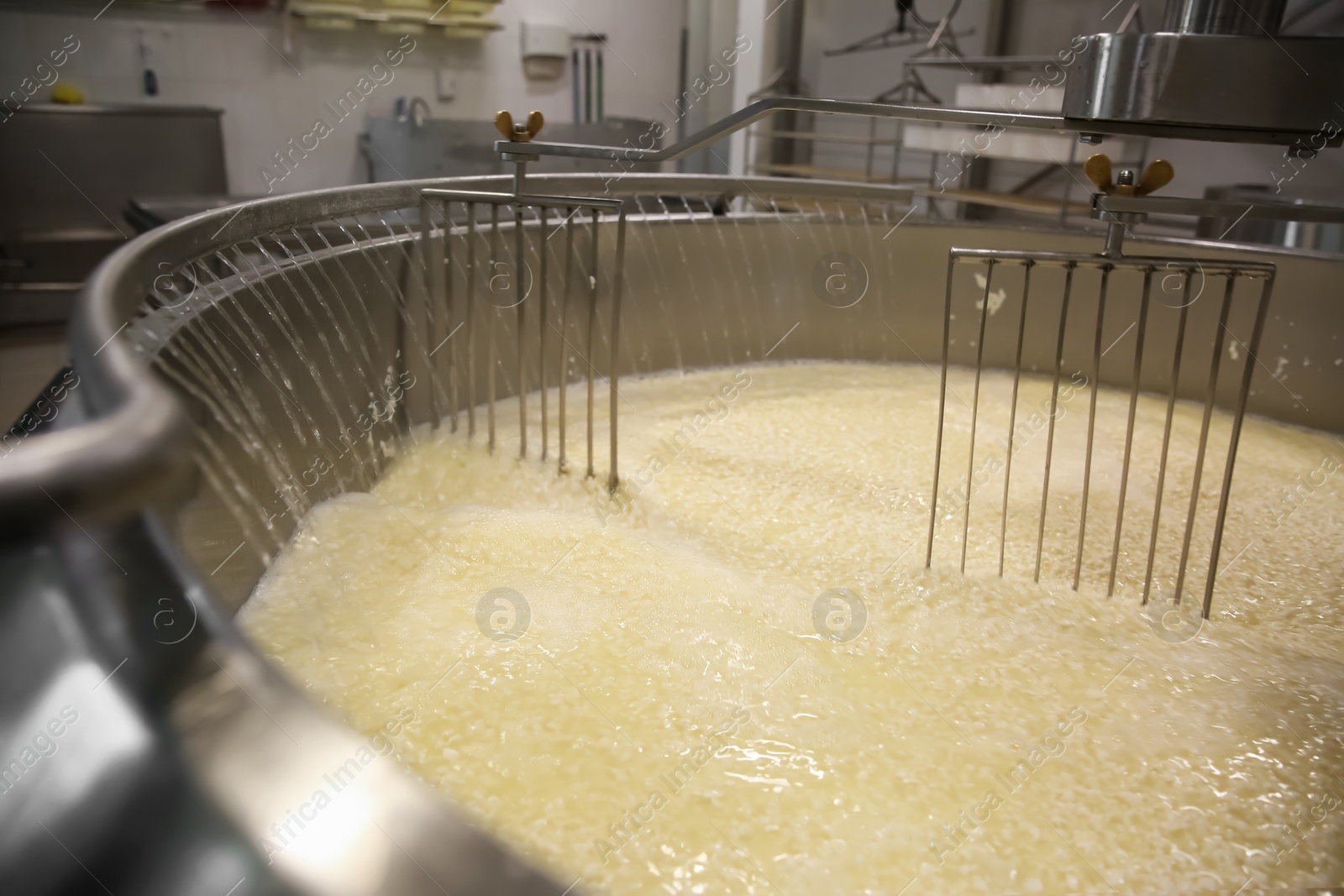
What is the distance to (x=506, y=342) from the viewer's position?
1.70 m

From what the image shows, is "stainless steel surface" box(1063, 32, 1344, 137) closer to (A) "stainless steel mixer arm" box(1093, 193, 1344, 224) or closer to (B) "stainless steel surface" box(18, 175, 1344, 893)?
(A) "stainless steel mixer arm" box(1093, 193, 1344, 224)

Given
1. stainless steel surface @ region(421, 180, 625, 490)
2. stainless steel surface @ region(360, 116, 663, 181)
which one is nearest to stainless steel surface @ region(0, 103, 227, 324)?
stainless steel surface @ region(360, 116, 663, 181)

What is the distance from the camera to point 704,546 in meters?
1.28

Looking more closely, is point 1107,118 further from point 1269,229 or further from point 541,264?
point 1269,229

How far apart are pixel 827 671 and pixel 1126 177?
0.64 m

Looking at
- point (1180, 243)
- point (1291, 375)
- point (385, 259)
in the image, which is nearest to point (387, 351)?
point (385, 259)

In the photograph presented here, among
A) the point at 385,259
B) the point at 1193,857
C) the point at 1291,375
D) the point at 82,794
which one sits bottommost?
the point at 1193,857

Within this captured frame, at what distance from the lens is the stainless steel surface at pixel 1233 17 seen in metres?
0.91

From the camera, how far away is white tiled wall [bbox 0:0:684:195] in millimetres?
3434

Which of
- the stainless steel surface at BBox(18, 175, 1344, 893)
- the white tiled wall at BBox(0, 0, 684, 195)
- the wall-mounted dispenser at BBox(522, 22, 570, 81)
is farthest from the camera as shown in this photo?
the wall-mounted dispenser at BBox(522, 22, 570, 81)

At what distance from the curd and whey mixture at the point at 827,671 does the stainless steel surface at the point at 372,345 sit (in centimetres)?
14

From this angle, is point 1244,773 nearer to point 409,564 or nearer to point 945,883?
point 945,883

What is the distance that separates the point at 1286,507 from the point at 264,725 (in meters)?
1.66

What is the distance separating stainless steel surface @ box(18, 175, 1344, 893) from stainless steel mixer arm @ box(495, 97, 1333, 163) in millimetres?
138
